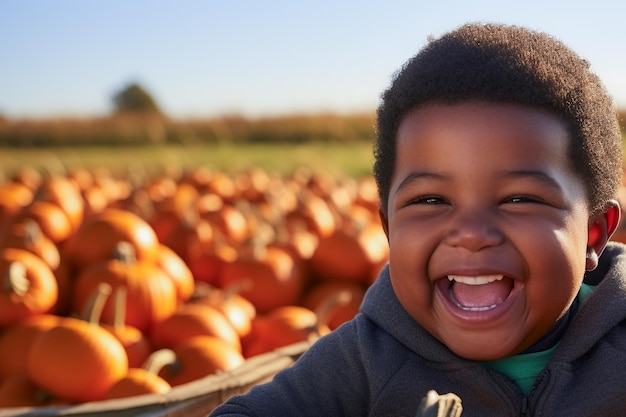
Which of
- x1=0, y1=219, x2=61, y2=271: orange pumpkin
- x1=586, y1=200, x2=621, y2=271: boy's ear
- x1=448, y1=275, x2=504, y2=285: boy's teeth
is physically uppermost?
x1=586, y1=200, x2=621, y2=271: boy's ear

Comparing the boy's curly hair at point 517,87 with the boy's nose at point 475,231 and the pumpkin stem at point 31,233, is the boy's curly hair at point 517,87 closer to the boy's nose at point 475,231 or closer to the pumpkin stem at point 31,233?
the boy's nose at point 475,231

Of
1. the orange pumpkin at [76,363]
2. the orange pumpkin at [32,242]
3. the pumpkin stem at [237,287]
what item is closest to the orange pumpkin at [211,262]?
the pumpkin stem at [237,287]

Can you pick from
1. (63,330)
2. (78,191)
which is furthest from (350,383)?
(78,191)

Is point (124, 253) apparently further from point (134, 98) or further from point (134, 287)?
point (134, 98)

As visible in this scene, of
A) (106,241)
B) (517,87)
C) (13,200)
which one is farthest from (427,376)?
(13,200)

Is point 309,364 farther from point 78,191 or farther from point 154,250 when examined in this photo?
point 78,191

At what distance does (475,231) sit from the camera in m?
1.36

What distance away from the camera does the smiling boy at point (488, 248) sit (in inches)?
55.0

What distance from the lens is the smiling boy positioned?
140cm

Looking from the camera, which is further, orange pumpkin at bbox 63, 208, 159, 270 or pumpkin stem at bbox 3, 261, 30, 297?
orange pumpkin at bbox 63, 208, 159, 270

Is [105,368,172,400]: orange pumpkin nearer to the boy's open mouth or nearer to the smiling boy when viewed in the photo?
the smiling boy

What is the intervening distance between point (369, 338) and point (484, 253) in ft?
1.16

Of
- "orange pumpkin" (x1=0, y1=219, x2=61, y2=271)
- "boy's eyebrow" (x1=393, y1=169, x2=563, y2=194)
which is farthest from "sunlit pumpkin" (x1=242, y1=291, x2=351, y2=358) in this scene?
"boy's eyebrow" (x1=393, y1=169, x2=563, y2=194)

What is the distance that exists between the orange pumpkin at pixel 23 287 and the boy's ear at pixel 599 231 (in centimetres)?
193
